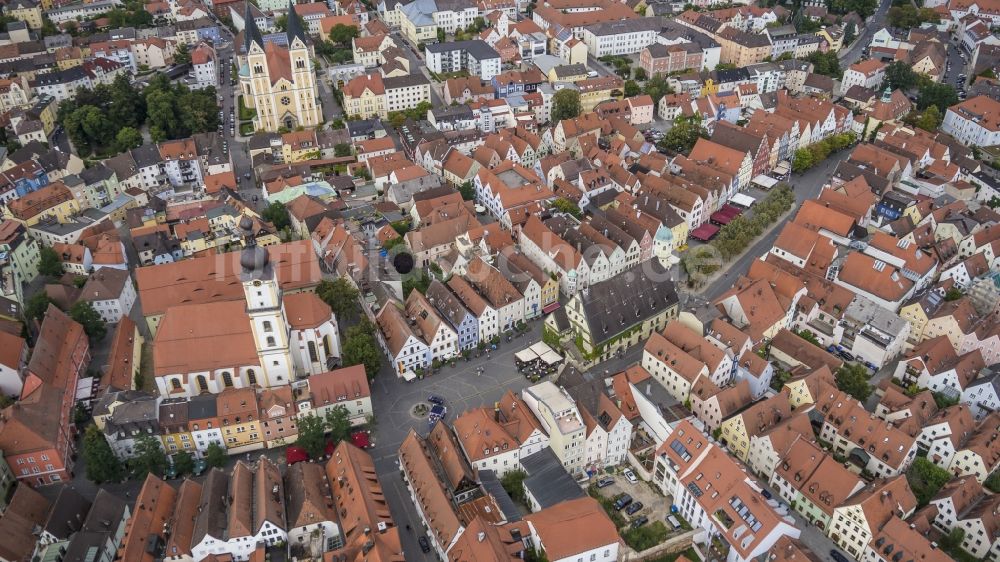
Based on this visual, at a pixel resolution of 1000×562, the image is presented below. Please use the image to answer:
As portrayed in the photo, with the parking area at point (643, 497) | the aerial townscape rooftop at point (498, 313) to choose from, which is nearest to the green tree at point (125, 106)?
the aerial townscape rooftop at point (498, 313)

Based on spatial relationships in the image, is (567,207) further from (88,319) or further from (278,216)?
(88,319)

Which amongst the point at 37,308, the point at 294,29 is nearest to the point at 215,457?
the point at 37,308

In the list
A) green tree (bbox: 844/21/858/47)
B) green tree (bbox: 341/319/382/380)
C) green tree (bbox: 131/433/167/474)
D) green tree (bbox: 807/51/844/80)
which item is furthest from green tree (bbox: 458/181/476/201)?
green tree (bbox: 844/21/858/47)

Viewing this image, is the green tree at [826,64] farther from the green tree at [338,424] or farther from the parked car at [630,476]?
the green tree at [338,424]

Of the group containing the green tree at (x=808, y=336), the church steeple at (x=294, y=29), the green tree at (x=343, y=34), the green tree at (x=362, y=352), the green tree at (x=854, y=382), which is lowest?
the green tree at (x=808, y=336)

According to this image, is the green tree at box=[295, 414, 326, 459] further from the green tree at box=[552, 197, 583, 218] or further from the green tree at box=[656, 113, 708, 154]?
the green tree at box=[656, 113, 708, 154]

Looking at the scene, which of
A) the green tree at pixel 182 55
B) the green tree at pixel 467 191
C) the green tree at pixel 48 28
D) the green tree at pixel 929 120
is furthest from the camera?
the green tree at pixel 48 28

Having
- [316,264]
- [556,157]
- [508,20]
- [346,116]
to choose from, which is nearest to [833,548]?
[316,264]
